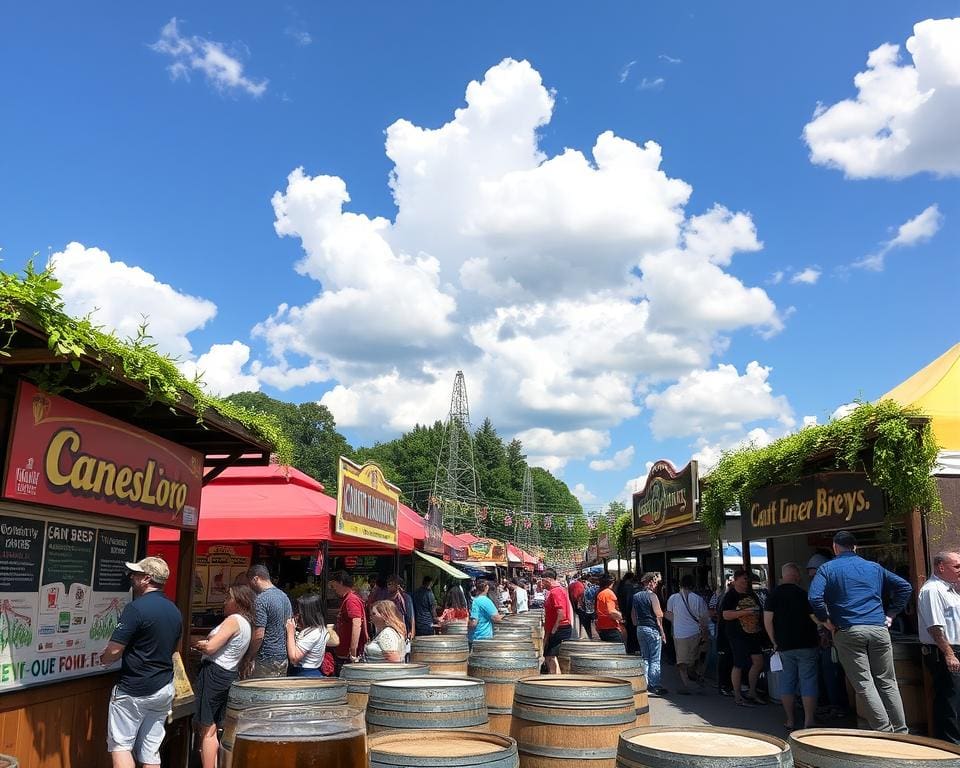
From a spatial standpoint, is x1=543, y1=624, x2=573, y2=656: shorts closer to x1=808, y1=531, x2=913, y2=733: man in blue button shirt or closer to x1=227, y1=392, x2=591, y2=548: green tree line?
x1=808, y1=531, x2=913, y2=733: man in blue button shirt

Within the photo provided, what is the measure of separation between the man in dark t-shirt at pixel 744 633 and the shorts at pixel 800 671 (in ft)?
6.11

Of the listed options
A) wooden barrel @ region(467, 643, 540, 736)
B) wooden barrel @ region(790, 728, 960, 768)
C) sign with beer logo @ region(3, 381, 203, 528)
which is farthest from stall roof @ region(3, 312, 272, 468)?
wooden barrel @ region(790, 728, 960, 768)

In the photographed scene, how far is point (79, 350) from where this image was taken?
4.31m

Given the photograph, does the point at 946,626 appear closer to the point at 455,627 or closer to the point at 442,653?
the point at 442,653

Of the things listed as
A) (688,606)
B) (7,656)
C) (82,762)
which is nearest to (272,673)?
(82,762)

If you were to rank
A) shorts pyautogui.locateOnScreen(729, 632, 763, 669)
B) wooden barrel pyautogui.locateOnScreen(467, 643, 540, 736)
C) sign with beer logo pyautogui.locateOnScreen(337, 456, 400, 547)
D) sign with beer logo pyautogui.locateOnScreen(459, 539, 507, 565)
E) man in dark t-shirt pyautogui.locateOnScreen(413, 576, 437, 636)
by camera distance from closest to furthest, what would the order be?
wooden barrel pyautogui.locateOnScreen(467, 643, 540, 736) < sign with beer logo pyautogui.locateOnScreen(337, 456, 400, 547) < shorts pyautogui.locateOnScreen(729, 632, 763, 669) < man in dark t-shirt pyautogui.locateOnScreen(413, 576, 437, 636) < sign with beer logo pyautogui.locateOnScreen(459, 539, 507, 565)

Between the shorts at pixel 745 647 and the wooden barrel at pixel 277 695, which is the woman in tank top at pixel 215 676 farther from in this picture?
the shorts at pixel 745 647

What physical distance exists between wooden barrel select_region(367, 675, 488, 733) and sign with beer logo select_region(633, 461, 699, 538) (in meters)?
9.23

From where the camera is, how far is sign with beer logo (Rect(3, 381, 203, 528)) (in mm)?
4961

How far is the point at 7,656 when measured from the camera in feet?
16.6

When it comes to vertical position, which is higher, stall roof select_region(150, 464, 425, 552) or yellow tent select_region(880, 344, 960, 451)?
yellow tent select_region(880, 344, 960, 451)

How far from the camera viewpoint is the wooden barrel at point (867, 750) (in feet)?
9.86

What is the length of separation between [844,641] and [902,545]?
403 centimetres

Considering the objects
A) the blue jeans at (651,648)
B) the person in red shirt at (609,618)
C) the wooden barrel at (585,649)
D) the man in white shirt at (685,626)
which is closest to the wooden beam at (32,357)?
the wooden barrel at (585,649)
